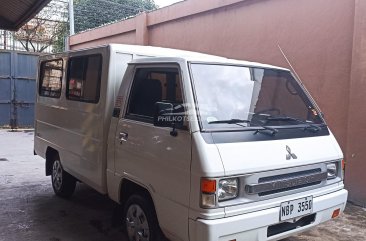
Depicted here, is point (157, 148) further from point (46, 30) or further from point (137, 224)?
point (46, 30)

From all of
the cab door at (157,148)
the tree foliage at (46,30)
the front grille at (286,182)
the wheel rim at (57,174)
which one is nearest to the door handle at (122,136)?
the cab door at (157,148)

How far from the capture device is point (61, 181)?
570 cm

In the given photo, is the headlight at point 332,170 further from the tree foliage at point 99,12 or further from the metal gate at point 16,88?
the tree foliage at point 99,12

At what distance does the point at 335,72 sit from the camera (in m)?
5.95

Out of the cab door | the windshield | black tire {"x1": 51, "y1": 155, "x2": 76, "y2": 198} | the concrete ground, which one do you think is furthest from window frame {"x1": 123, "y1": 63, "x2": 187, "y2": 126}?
black tire {"x1": 51, "y1": 155, "x2": 76, "y2": 198}

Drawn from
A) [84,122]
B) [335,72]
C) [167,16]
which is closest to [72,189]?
[84,122]

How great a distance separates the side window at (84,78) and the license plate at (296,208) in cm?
232

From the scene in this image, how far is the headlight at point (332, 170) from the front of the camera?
12.1 ft

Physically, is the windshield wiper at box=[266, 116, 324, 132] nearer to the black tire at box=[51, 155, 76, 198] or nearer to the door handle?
the door handle

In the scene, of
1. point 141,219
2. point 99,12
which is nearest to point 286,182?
point 141,219

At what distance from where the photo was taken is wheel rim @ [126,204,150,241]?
11.8ft

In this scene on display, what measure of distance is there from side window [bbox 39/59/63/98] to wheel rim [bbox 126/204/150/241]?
7.92ft

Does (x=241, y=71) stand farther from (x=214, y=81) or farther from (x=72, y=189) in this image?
(x=72, y=189)

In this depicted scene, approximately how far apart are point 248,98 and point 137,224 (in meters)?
1.58
